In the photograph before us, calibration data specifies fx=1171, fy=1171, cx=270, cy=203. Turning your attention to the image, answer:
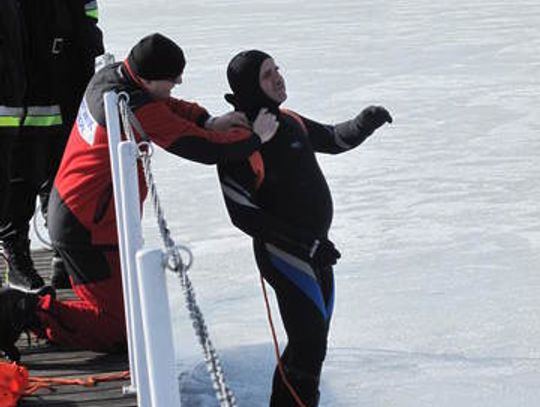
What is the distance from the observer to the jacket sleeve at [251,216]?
3334 millimetres

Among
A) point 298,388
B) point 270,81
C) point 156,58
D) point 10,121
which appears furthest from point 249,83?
point 10,121

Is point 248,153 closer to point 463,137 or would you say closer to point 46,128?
point 46,128

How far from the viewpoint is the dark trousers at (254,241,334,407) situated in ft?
11.2

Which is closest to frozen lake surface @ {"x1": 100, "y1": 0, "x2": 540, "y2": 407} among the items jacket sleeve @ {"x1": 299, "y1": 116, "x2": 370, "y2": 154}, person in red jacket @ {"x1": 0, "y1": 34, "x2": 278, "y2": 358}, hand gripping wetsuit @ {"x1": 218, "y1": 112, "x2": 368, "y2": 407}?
person in red jacket @ {"x1": 0, "y1": 34, "x2": 278, "y2": 358}

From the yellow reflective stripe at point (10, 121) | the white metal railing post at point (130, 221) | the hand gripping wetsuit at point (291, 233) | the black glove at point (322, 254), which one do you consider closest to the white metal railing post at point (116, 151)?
A: the white metal railing post at point (130, 221)

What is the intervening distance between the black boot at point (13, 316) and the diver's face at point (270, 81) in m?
1.03

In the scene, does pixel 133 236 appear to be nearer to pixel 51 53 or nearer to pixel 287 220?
pixel 287 220

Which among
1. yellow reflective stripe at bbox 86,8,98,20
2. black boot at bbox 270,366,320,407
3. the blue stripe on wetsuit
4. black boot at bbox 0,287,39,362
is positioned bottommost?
black boot at bbox 270,366,320,407

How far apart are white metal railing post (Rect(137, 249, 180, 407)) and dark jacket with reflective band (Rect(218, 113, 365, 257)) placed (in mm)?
1318

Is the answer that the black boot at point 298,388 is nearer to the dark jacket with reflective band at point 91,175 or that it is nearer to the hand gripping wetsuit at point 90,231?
the hand gripping wetsuit at point 90,231

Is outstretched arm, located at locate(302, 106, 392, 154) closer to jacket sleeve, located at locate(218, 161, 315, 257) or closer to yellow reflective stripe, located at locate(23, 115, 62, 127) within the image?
jacket sleeve, located at locate(218, 161, 315, 257)

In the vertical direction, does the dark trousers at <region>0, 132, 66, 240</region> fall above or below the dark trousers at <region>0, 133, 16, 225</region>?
below

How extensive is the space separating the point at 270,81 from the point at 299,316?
699 mm

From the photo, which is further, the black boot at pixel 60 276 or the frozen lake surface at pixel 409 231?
the black boot at pixel 60 276
